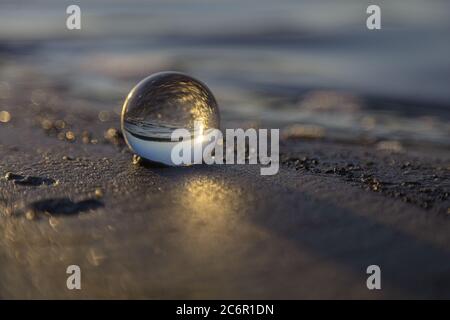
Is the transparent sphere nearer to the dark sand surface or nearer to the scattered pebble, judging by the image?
the dark sand surface

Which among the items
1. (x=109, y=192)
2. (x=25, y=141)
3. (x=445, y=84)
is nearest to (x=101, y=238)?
(x=109, y=192)

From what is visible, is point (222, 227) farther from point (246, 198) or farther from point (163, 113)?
point (163, 113)

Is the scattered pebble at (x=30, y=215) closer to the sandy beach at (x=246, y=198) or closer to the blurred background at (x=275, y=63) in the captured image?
the sandy beach at (x=246, y=198)

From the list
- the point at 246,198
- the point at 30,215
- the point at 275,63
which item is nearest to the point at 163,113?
the point at 246,198

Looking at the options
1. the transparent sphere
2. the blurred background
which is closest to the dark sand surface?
the transparent sphere

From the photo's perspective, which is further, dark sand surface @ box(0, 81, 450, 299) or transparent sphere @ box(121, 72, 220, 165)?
transparent sphere @ box(121, 72, 220, 165)
